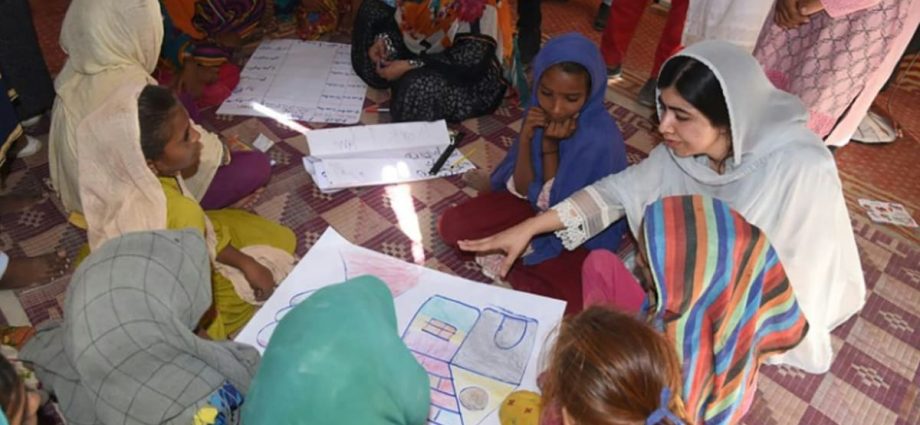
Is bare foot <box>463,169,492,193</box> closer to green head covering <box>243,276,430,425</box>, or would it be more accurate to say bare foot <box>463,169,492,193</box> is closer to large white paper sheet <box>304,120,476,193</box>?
large white paper sheet <box>304,120,476,193</box>

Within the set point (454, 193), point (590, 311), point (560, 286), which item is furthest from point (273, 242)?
point (590, 311)

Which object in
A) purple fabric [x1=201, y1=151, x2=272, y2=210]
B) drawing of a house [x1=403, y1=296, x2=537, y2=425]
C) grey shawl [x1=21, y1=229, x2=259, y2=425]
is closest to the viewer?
grey shawl [x1=21, y1=229, x2=259, y2=425]

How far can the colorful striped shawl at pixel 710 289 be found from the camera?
3.55ft

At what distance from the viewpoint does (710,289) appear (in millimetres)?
1084

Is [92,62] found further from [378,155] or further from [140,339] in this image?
[140,339]

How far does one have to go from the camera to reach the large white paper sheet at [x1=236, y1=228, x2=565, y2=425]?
1281 mm

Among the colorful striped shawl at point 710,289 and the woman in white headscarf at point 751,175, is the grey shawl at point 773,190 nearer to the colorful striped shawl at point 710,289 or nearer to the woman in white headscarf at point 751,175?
the woman in white headscarf at point 751,175

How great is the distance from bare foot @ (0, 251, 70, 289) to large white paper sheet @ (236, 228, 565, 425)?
0.83 metres

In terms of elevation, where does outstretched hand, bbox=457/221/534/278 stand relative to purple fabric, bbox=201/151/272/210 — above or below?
above

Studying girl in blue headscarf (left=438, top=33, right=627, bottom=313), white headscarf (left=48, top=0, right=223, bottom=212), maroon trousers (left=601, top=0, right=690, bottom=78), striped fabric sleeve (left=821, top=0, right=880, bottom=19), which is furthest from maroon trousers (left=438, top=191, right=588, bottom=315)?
maroon trousers (left=601, top=0, right=690, bottom=78)

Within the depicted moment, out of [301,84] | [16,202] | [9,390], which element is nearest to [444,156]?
[301,84]

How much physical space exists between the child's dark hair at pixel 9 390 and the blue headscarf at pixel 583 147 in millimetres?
1269

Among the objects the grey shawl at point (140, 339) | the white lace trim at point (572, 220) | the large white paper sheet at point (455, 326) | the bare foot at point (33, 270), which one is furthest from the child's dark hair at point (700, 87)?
the bare foot at point (33, 270)

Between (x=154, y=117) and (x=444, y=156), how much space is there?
1.03m
